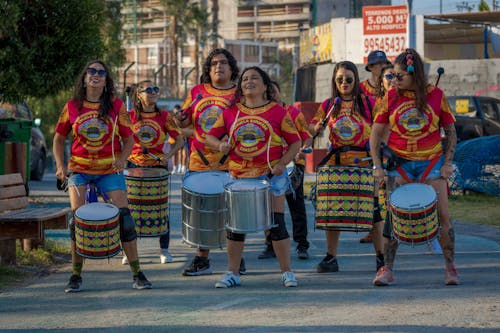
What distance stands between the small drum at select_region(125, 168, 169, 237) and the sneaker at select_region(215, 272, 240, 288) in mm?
1650

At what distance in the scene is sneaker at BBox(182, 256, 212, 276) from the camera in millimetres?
9336

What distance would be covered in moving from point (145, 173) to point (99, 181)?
1.54m

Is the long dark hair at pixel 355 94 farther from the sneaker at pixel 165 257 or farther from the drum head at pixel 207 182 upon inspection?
the sneaker at pixel 165 257

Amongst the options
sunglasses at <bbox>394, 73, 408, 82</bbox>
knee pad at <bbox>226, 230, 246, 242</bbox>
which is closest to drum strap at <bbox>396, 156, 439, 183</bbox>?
sunglasses at <bbox>394, 73, 408, 82</bbox>

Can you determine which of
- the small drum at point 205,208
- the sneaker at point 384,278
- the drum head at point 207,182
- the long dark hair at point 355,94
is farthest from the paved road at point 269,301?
the long dark hair at point 355,94

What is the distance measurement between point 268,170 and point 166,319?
195cm

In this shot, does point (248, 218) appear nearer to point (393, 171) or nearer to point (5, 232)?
point (393, 171)

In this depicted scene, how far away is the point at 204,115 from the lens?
933 cm

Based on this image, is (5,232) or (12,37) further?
(12,37)

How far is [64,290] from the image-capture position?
8.54m

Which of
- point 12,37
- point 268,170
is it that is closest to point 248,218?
point 268,170

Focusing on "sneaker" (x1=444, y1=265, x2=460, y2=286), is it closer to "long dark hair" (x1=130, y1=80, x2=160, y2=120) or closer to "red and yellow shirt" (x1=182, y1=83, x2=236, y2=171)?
"red and yellow shirt" (x1=182, y1=83, x2=236, y2=171)

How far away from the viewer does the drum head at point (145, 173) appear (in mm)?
9969

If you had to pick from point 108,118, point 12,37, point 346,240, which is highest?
point 12,37
